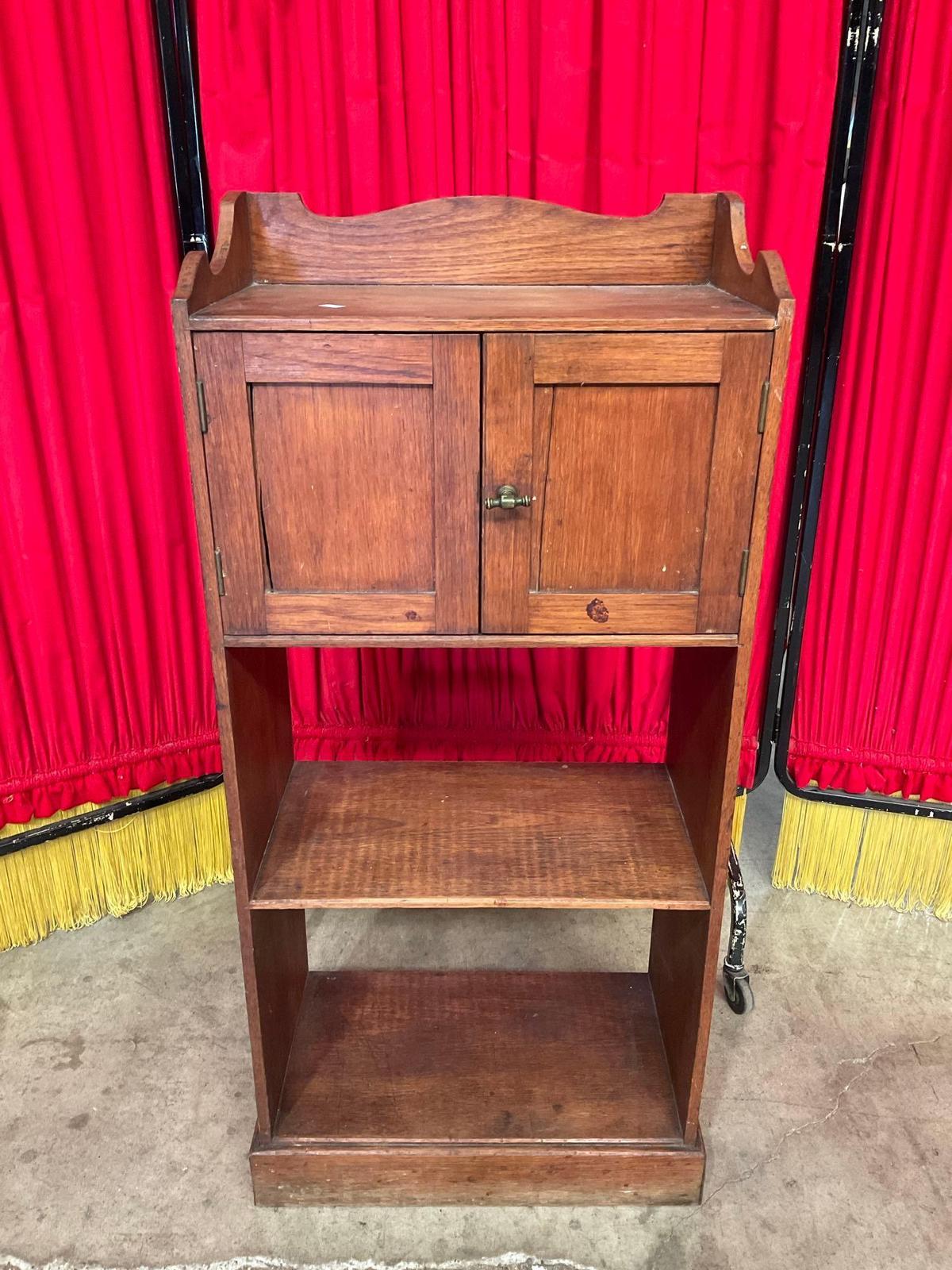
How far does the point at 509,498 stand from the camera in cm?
123

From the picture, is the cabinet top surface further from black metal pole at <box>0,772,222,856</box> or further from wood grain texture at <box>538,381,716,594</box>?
black metal pole at <box>0,772,222,856</box>

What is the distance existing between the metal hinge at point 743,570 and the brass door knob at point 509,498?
0.97 feet

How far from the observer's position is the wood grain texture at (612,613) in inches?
51.1

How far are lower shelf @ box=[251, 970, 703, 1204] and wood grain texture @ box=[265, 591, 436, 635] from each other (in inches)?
35.4

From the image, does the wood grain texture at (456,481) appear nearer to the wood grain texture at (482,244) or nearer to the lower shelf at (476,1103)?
the wood grain texture at (482,244)

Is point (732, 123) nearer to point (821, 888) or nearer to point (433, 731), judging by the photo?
point (433, 731)

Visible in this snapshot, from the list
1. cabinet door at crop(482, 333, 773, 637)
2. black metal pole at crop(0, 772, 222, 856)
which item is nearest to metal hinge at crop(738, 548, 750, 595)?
cabinet door at crop(482, 333, 773, 637)

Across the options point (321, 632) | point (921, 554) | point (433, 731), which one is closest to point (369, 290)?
point (321, 632)

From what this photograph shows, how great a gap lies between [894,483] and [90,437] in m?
1.58

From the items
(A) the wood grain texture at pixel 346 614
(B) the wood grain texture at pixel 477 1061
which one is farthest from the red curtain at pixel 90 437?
(A) the wood grain texture at pixel 346 614

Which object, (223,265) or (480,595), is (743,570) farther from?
(223,265)

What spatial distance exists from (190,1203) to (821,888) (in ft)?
5.03

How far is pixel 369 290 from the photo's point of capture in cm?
142

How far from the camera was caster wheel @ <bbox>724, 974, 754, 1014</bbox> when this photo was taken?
2010 millimetres
